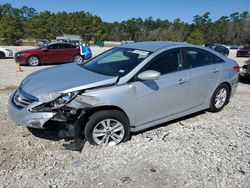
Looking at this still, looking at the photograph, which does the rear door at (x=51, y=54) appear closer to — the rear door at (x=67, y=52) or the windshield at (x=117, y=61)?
the rear door at (x=67, y=52)

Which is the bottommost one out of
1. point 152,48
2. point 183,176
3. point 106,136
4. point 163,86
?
point 183,176

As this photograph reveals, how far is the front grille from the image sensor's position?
3.84 metres

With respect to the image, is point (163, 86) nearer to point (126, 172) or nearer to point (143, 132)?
point (143, 132)

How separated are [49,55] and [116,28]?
97.9 meters

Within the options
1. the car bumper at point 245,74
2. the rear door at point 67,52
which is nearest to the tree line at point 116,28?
the rear door at point 67,52

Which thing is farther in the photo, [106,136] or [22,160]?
[106,136]

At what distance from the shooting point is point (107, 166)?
143 inches

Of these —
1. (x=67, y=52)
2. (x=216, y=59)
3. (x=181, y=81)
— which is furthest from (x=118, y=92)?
(x=67, y=52)

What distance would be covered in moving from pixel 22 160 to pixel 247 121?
4.20 meters

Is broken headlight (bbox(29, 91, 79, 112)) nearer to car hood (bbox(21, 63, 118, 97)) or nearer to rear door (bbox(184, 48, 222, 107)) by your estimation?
car hood (bbox(21, 63, 118, 97))

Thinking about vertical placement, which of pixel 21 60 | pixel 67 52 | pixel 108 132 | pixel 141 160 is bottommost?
pixel 141 160

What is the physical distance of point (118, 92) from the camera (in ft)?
13.0

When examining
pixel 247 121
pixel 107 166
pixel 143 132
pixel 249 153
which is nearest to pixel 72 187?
Answer: pixel 107 166

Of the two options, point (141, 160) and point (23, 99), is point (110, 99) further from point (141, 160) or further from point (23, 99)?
point (23, 99)
